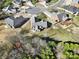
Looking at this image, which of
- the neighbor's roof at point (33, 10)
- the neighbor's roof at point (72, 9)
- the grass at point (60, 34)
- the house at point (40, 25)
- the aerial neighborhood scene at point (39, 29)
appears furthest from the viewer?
the neighbor's roof at point (72, 9)

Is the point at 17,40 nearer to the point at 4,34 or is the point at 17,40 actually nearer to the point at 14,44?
the point at 14,44

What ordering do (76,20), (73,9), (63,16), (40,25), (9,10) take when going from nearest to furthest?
(40,25) < (76,20) < (63,16) < (73,9) < (9,10)

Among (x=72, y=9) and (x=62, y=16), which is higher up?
(x=62, y=16)

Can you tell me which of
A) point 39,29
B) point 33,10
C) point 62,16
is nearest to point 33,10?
point 33,10

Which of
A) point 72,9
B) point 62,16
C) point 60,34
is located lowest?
point 72,9

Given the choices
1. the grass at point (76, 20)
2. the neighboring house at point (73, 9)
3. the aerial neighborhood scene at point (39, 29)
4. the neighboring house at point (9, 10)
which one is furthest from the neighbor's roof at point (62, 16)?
the neighboring house at point (9, 10)

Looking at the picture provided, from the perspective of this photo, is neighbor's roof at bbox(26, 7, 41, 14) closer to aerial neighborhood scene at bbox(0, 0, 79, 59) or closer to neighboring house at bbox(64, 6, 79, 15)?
aerial neighborhood scene at bbox(0, 0, 79, 59)

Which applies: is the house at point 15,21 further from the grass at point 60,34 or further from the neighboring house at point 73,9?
the neighboring house at point 73,9

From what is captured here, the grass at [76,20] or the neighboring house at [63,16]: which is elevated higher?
the neighboring house at [63,16]

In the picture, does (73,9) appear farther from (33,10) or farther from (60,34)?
(60,34)
